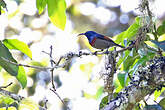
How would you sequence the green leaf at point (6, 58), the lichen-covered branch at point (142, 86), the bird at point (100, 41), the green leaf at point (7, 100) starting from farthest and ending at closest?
the bird at point (100, 41), the green leaf at point (6, 58), the green leaf at point (7, 100), the lichen-covered branch at point (142, 86)

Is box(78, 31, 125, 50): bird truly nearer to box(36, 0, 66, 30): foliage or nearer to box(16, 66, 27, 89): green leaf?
box(36, 0, 66, 30): foliage

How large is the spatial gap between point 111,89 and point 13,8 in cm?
458

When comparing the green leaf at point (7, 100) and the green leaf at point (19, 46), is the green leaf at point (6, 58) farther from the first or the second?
the green leaf at point (7, 100)

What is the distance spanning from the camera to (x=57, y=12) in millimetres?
2826

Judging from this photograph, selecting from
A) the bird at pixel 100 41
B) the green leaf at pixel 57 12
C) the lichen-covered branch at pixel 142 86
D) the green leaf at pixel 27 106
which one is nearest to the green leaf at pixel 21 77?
the green leaf at pixel 27 106

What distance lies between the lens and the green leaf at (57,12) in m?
2.80

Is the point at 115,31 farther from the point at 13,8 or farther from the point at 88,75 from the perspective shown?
the point at 88,75

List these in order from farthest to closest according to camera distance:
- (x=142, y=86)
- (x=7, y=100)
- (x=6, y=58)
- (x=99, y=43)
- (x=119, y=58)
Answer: (x=99, y=43)
(x=119, y=58)
(x=6, y=58)
(x=7, y=100)
(x=142, y=86)

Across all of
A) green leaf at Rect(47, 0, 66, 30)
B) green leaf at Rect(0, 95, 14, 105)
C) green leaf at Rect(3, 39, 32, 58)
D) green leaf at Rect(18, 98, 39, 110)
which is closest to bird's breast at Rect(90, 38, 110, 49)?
green leaf at Rect(47, 0, 66, 30)

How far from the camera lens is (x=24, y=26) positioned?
8.41 m

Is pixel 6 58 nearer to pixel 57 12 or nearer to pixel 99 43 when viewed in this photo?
pixel 57 12

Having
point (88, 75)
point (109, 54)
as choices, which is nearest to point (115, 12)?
point (88, 75)

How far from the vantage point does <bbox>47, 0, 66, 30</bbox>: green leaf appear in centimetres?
280

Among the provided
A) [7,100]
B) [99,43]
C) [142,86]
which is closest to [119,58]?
[142,86]
